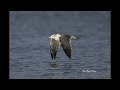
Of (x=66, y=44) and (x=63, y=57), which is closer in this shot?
(x=66, y=44)

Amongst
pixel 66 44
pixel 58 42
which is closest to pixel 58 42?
pixel 58 42

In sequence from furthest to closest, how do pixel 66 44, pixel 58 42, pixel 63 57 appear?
pixel 63 57
pixel 58 42
pixel 66 44

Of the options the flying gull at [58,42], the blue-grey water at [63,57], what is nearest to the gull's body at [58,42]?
the flying gull at [58,42]

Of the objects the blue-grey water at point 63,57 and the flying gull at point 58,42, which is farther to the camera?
the flying gull at point 58,42

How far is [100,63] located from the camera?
1511 centimetres

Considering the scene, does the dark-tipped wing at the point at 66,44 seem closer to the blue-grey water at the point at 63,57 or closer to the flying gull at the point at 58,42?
the flying gull at the point at 58,42

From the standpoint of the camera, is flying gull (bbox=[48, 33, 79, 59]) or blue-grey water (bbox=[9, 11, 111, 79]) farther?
flying gull (bbox=[48, 33, 79, 59])

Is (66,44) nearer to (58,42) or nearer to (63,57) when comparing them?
(58,42)

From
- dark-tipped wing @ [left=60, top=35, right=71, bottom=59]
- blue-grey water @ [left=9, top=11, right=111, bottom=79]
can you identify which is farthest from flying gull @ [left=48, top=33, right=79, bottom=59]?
blue-grey water @ [left=9, top=11, right=111, bottom=79]

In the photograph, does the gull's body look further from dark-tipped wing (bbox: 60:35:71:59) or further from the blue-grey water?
the blue-grey water

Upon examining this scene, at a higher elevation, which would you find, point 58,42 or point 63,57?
point 58,42
